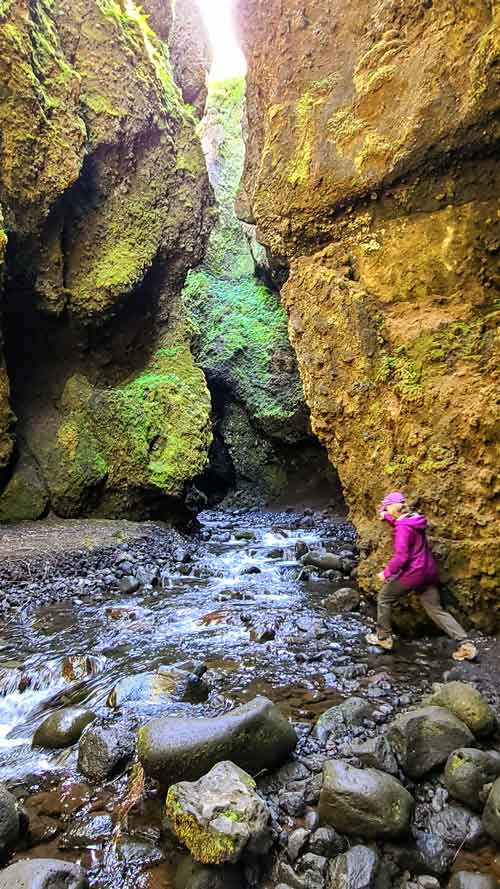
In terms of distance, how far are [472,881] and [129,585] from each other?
6370 mm

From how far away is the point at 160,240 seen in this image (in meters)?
15.8

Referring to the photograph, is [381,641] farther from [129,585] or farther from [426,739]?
[129,585]

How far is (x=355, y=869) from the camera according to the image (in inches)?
104

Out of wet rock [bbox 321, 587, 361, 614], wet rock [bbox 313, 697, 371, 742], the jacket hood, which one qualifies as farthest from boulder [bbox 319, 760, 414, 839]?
wet rock [bbox 321, 587, 361, 614]

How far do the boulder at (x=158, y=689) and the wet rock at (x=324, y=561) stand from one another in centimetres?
477

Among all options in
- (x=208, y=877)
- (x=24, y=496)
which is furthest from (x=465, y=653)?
(x=24, y=496)

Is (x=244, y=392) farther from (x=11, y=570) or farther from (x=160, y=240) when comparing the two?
(x=11, y=570)

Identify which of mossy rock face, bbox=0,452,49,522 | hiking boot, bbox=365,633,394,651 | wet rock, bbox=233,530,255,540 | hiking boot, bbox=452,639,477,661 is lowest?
wet rock, bbox=233,530,255,540

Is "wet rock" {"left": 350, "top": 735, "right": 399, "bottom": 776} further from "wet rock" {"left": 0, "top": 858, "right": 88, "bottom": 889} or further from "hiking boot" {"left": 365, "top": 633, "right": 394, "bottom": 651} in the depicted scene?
"hiking boot" {"left": 365, "top": 633, "right": 394, "bottom": 651}

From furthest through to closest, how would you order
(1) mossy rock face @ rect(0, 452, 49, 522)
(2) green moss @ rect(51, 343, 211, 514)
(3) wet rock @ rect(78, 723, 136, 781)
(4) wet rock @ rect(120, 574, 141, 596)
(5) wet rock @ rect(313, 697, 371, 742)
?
1. (2) green moss @ rect(51, 343, 211, 514)
2. (1) mossy rock face @ rect(0, 452, 49, 522)
3. (4) wet rock @ rect(120, 574, 141, 596)
4. (5) wet rock @ rect(313, 697, 371, 742)
5. (3) wet rock @ rect(78, 723, 136, 781)

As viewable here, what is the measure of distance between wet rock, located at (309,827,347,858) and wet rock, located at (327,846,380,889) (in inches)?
3.1

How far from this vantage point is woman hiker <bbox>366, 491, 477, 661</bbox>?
18.1ft

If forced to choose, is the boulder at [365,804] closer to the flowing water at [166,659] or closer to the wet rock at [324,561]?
the flowing water at [166,659]

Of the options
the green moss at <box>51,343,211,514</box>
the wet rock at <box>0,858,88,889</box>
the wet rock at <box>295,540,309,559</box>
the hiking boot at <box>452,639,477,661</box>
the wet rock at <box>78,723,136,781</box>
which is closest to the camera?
the wet rock at <box>0,858,88,889</box>
